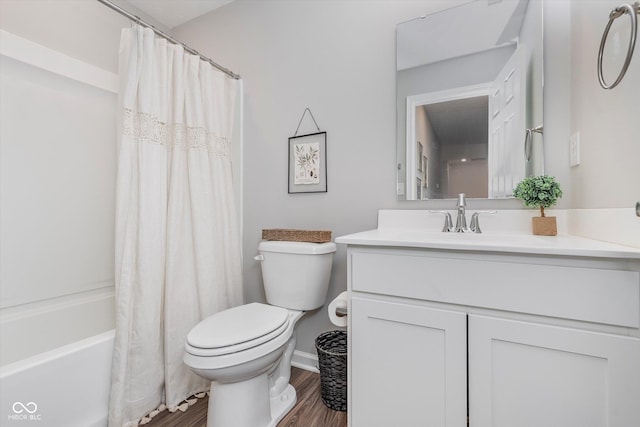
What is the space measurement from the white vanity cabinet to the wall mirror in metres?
0.60

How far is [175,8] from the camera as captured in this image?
214cm

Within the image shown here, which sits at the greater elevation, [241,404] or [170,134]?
[170,134]

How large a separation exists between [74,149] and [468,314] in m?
2.28

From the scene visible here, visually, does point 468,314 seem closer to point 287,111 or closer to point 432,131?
point 432,131

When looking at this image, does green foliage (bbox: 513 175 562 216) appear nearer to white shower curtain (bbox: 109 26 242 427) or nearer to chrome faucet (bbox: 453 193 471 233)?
chrome faucet (bbox: 453 193 471 233)

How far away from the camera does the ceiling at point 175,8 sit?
6.79 ft

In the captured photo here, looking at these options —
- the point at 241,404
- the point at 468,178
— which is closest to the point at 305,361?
the point at 241,404

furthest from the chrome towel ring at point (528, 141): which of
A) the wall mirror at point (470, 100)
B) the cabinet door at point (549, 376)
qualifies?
the cabinet door at point (549, 376)

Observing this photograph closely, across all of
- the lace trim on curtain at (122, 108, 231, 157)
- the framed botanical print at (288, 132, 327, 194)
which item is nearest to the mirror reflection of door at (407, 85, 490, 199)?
the framed botanical print at (288, 132, 327, 194)

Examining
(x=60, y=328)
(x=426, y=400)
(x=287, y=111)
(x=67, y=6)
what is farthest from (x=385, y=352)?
(x=67, y=6)

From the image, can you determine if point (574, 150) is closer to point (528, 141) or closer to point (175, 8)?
point (528, 141)

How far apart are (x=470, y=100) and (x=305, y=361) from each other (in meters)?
1.75

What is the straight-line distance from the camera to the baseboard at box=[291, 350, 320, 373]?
1.79 m

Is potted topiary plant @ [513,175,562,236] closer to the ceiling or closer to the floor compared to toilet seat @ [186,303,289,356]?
closer to the ceiling
